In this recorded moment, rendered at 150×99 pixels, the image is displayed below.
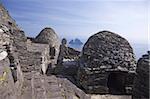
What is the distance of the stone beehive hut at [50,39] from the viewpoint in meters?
18.7

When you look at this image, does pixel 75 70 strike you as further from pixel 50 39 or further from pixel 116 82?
pixel 50 39

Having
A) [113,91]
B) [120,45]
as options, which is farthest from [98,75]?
[120,45]

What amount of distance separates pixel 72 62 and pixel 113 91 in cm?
319

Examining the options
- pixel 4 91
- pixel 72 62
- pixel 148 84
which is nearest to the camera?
pixel 4 91

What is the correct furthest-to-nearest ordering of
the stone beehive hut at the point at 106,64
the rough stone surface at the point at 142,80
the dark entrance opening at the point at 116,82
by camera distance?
the dark entrance opening at the point at 116,82
the stone beehive hut at the point at 106,64
the rough stone surface at the point at 142,80

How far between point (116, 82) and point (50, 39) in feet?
27.3

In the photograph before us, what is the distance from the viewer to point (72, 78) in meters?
12.0

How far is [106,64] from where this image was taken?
11.4 meters

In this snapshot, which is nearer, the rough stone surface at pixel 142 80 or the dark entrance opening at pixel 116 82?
the rough stone surface at pixel 142 80

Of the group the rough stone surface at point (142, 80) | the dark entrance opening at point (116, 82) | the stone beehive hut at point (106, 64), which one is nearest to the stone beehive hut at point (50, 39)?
the stone beehive hut at point (106, 64)

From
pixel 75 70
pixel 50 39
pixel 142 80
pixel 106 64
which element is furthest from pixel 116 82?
pixel 50 39

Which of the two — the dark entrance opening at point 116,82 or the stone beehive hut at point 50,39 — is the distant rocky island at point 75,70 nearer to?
the dark entrance opening at point 116,82

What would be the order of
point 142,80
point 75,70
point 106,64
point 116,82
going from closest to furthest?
1. point 142,80
2. point 106,64
3. point 116,82
4. point 75,70

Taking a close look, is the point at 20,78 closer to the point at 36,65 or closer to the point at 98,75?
the point at 36,65
